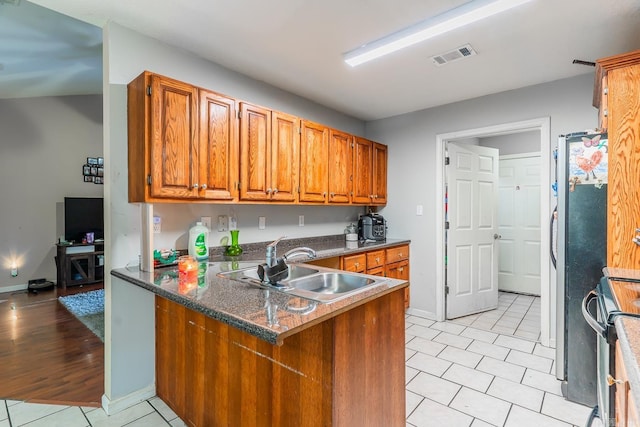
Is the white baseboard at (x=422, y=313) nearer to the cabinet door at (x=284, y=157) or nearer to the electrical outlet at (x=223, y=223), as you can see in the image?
the cabinet door at (x=284, y=157)

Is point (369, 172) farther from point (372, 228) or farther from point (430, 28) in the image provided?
point (430, 28)

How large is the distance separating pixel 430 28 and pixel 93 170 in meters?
6.26

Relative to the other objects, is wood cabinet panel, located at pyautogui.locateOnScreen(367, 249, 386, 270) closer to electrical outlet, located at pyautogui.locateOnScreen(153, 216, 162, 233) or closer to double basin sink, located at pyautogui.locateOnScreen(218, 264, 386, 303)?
double basin sink, located at pyautogui.locateOnScreen(218, 264, 386, 303)

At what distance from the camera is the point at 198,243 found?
2.24m

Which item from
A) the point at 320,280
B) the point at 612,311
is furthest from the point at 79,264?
the point at 612,311

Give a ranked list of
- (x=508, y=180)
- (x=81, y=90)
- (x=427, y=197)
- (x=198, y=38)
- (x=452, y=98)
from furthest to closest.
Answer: (x=81, y=90) < (x=508, y=180) < (x=427, y=197) < (x=452, y=98) < (x=198, y=38)

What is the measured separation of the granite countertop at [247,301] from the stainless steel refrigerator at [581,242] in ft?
4.42

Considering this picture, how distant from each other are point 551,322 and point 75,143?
7.44 m

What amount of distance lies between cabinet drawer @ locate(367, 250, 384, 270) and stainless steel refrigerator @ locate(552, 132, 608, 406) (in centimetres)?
161

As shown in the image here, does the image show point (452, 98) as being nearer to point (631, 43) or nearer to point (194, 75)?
point (631, 43)

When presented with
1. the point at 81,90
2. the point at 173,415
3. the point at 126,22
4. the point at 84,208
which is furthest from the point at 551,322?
the point at 81,90

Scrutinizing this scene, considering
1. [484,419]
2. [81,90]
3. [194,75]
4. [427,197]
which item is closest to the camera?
[484,419]

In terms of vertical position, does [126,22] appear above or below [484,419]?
above

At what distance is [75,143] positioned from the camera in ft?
18.3
